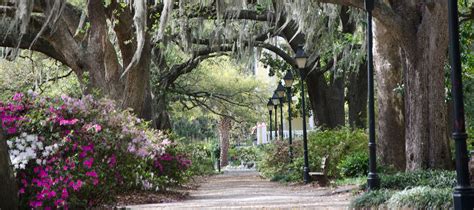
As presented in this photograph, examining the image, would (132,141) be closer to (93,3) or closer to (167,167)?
(93,3)

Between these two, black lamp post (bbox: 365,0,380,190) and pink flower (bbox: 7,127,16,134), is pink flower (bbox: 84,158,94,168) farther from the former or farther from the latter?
black lamp post (bbox: 365,0,380,190)


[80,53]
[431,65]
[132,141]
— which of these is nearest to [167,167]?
[80,53]

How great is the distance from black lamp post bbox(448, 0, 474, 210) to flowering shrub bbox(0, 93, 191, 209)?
178 inches

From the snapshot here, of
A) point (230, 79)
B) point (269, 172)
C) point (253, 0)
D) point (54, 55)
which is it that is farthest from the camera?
point (230, 79)

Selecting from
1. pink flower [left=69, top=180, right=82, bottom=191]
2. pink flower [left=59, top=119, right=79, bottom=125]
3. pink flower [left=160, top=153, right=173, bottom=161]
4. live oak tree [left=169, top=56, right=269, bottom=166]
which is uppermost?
live oak tree [left=169, top=56, right=269, bottom=166]

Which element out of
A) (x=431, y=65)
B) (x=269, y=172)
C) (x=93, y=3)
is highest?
(x=93, y=3)

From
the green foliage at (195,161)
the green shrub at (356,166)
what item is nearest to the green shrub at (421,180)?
the green shrub at (356,166)

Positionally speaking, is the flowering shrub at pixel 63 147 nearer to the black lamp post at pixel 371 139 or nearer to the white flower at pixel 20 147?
the white flower at pixel 20 147

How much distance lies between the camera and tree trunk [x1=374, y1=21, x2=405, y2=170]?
52.2ft

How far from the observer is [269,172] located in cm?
2527

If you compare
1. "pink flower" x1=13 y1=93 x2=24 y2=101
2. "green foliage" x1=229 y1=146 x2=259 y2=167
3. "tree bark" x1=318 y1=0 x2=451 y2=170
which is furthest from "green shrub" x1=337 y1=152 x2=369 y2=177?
"green foliage" x1=229 y1=146 x2=259 y2=167

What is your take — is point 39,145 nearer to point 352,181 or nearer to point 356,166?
point 352,181

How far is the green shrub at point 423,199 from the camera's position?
7.91 m

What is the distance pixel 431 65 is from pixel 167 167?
25.4 feet
